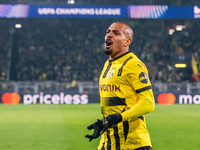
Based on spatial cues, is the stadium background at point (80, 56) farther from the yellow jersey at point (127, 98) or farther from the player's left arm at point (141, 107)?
the player's left arm at point (141, 107)

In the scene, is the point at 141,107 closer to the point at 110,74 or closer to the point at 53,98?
the point at 110,74

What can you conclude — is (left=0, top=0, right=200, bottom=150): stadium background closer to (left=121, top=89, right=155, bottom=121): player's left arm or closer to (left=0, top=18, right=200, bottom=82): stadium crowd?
(left=0, top=18, right=200, bottom=82): stadium crowd

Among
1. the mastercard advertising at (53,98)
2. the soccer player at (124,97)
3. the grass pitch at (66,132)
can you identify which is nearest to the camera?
the soccer player at (124,97)

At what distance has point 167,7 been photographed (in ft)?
78.5

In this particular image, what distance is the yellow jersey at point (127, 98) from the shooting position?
3326mm

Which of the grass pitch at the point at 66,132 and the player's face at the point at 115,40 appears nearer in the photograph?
the player's face at the point at 115,40

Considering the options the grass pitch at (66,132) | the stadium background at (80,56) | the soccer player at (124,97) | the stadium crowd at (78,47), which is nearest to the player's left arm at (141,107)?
the soccer player at (124,97)

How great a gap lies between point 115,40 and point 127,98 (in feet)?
1.79

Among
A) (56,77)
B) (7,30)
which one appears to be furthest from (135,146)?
(7,30)

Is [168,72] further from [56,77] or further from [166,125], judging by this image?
[166,125]

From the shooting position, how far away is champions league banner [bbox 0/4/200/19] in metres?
23.5

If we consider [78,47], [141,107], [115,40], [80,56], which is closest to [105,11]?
[80,56]

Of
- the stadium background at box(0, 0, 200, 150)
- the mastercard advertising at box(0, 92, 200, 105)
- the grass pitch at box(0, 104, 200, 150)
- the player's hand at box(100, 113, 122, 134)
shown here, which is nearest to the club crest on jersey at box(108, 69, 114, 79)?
the player's hand at box(100, 113, 122, 134)

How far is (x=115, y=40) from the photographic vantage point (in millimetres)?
3502
